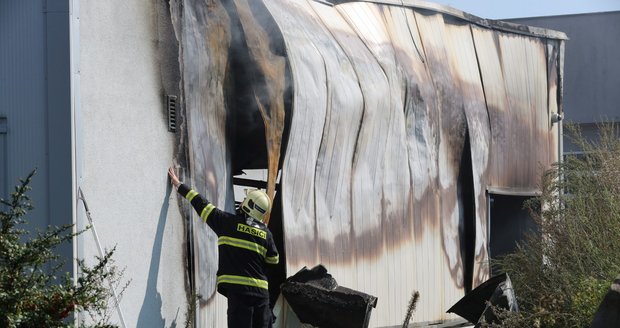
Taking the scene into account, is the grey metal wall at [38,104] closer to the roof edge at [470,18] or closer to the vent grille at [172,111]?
the vent grille at [172,111]

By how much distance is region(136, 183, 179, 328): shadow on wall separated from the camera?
8.41 meters

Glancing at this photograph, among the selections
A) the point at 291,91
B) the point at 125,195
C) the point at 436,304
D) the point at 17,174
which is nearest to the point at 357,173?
the point at 291,91

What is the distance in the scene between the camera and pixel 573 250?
11.0 metres

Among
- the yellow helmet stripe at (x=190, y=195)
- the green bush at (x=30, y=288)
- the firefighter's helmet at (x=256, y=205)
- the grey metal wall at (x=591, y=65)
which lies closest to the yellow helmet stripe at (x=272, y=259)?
the firefighter's helmet at (x=256, y=205)

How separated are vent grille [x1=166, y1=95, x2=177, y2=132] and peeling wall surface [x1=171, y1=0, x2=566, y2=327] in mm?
123

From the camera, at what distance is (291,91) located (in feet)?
32.6

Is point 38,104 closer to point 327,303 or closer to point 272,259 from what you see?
point 272,259

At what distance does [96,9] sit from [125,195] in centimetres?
142

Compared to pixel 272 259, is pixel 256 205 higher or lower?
higher

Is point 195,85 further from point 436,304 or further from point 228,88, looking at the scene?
point 436,304

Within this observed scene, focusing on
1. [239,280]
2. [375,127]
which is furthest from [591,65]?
[239,280]

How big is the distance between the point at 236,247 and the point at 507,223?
7962mm

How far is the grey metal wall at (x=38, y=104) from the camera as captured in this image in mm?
7598

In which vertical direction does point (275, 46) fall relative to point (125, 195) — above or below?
above
